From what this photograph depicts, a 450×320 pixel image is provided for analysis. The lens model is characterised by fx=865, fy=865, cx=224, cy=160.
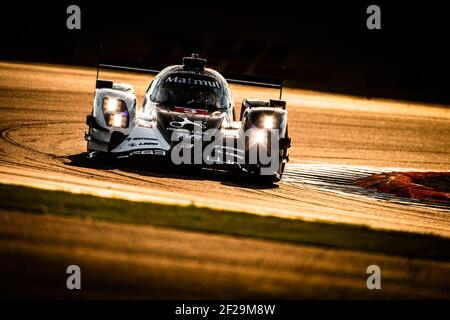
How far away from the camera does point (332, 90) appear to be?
26891 mm

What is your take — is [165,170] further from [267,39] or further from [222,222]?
[267,39]

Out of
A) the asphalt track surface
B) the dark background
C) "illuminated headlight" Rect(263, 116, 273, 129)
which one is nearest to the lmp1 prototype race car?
"illuminated headlight" Rect(263, 116, 273, 129)

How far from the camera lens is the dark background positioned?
2781 cm

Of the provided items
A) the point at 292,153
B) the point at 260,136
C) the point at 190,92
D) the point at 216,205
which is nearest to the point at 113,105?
the point at 190,92

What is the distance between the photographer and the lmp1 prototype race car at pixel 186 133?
34.8 ft

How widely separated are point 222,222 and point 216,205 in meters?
1.17

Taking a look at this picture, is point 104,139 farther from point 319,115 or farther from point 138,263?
point 319,115

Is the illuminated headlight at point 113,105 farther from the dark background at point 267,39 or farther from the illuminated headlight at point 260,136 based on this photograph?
the dark background at point 267,39

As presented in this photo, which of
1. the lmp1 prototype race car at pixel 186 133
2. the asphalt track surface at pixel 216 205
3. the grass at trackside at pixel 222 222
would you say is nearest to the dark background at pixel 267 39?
the asphalt track surface at pixel 216 205

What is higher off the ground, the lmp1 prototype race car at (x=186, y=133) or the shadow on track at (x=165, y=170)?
the lmp1 prototype race car at (x=186, y=133)

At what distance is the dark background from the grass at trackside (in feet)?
59.9

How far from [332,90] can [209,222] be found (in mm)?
19986

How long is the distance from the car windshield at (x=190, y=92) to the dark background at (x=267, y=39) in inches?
549

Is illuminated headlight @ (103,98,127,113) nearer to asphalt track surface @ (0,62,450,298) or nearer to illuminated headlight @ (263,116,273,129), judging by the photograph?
asphalt track surface @ (0,62,450,298)
